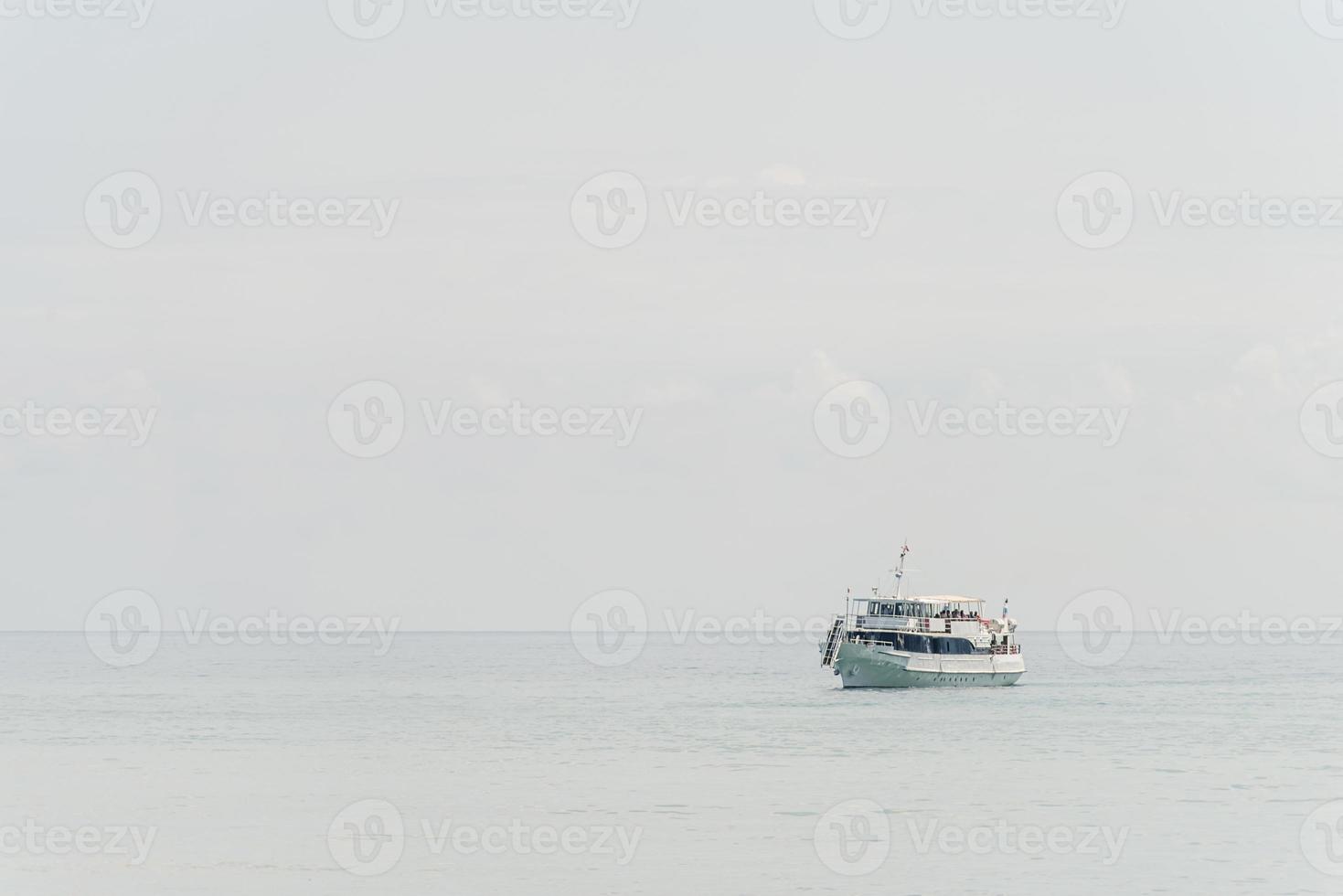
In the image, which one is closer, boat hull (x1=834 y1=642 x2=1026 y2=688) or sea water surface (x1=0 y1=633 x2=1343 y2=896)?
sea water surface (x1=0 y1=633 x2=1343 y2=896)

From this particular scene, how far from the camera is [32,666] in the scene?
162 meters

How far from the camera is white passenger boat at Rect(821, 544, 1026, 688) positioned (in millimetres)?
91188

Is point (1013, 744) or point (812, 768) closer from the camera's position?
point (812, 768)

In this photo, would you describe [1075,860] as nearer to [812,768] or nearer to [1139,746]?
[812,768]

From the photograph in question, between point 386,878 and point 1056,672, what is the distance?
113 meters

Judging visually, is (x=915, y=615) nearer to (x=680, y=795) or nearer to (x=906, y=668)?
(x=906, y=668)

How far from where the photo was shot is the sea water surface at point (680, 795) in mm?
37094

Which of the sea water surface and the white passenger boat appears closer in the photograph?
the sea water surface

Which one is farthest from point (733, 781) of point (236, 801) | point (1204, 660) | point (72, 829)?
point (1204, 660)

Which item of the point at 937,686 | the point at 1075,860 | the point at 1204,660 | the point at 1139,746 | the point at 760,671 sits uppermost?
the point at 1204,660

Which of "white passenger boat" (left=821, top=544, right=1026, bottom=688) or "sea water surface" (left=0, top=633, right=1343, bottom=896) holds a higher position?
"white passenger boat" (left=821, top=544, right=1026, bottom=688)

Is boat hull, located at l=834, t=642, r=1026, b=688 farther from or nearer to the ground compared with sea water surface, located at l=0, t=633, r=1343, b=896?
farther from the ground

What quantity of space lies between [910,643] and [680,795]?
45.0 m

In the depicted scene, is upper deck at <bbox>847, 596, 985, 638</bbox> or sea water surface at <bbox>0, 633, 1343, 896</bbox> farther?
upper deck at <bbox>847, 596, 985, 638</bbox>
